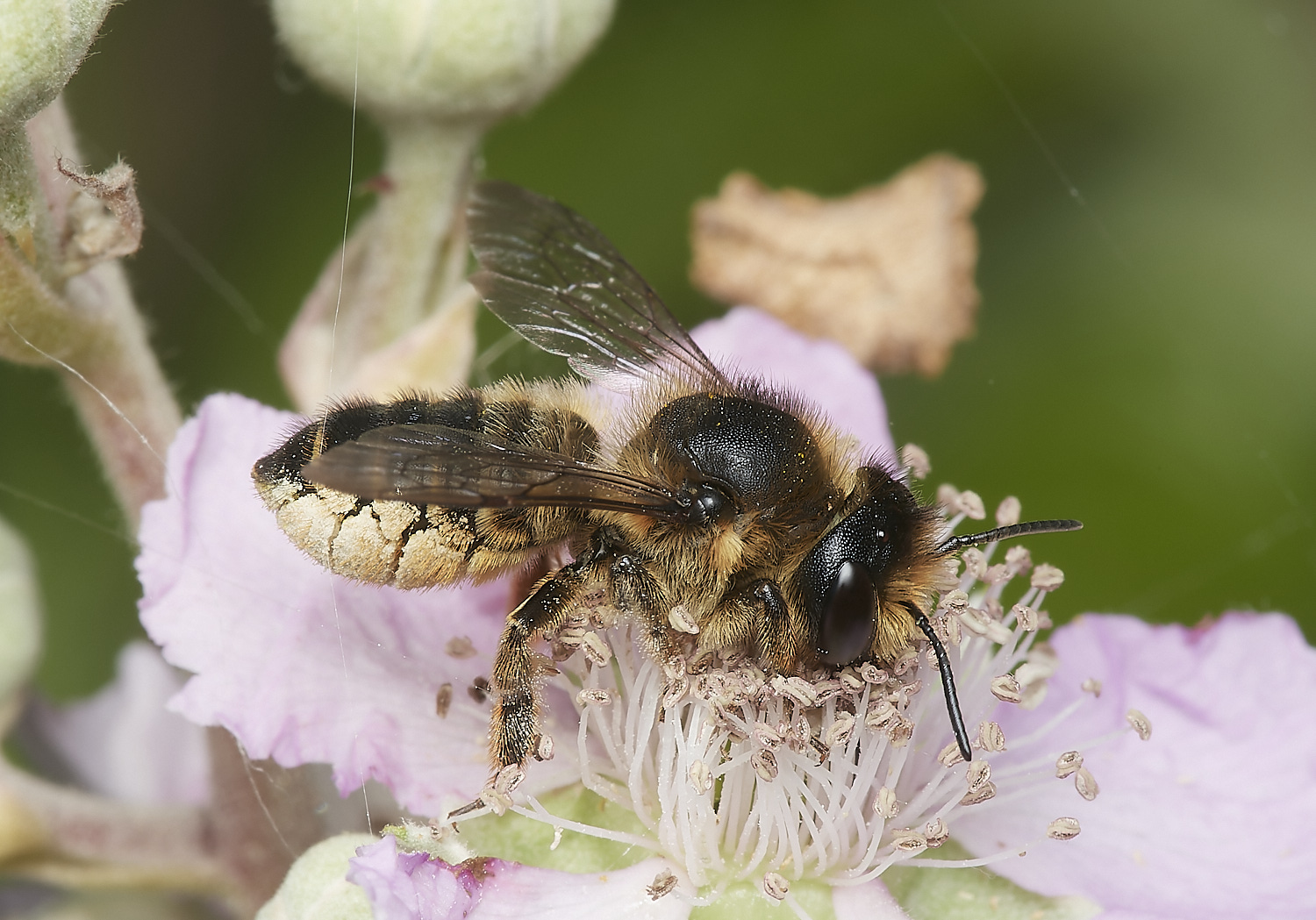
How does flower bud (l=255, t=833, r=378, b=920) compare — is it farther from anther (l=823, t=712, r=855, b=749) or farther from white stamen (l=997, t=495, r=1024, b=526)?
white stamen (l=997, t=495, r=1024, b=526)

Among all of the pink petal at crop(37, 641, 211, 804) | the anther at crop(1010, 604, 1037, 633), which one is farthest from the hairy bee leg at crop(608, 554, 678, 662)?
the pink petal at crop(37, 641, 211, 804)

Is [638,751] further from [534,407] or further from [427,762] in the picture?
[534,407]

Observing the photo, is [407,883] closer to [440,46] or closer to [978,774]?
[978,774]

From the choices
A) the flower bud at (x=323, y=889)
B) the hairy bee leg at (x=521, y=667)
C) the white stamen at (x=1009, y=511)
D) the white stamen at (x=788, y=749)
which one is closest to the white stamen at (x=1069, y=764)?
the white stamen at (x=788, y=749)

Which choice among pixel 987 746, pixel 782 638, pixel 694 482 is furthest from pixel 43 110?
pixel 987 746

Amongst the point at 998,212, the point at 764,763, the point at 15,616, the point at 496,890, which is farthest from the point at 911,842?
the point at 998,212

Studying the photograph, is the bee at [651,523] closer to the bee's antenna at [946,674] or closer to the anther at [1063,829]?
the bee's antenna at [946,674]
